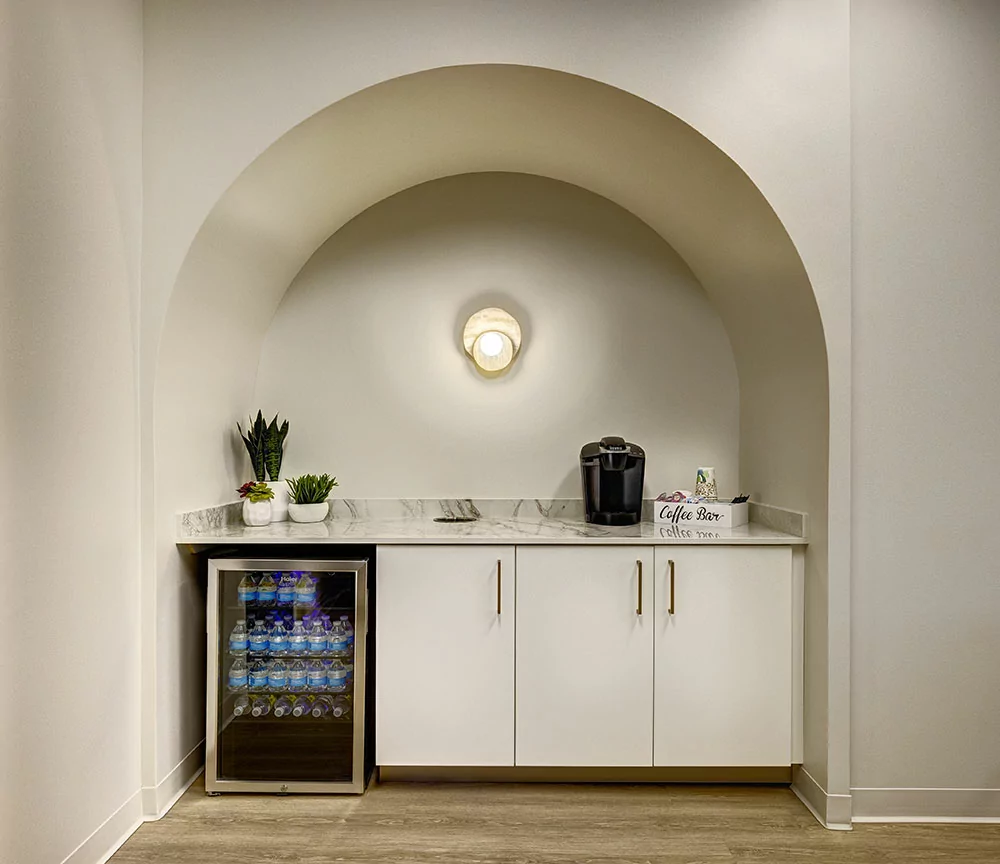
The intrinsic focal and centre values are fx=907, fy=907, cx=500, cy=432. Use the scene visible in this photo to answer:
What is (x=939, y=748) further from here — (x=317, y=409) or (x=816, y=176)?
(x=317, y=409)

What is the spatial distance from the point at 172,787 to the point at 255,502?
3.26 ft

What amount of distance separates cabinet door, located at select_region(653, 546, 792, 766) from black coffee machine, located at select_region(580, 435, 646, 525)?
1.28 ft

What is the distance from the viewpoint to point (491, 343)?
370 centimetres

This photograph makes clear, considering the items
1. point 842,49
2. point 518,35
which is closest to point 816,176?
point 842,49

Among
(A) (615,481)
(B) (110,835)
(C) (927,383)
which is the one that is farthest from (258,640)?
(C) (927,383)

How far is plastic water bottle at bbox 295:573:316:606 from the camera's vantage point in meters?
3.06

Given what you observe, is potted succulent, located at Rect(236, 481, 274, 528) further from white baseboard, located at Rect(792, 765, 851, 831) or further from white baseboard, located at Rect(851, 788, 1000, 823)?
white baseboard, located at Rect(851, 788, 1000, 823)

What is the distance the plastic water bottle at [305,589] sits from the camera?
3059 mm

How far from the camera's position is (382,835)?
272 centimetres

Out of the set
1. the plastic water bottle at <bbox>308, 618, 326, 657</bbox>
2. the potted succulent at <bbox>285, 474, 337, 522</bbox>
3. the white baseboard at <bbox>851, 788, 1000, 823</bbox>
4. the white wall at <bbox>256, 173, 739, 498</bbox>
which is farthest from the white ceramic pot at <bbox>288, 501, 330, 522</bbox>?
the white baseboard at <bbox>851, 788, 1000, 823</bbox>

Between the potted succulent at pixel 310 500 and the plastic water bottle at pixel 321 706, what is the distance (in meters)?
0.68

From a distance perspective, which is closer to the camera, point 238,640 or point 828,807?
point 828,807

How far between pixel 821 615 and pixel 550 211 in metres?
1.95

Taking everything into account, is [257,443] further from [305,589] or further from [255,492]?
[305,589]
